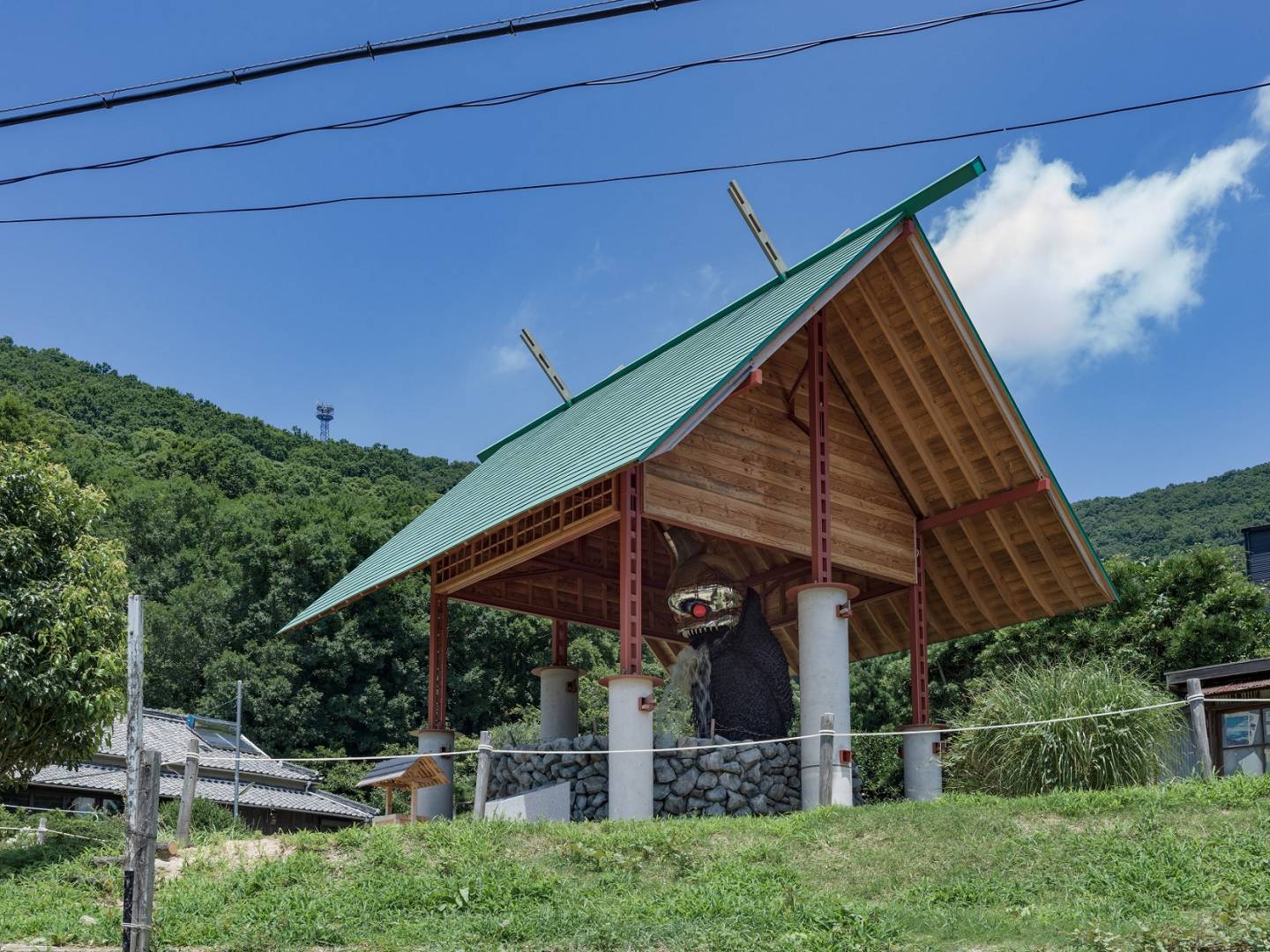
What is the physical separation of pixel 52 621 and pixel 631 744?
6.72 m

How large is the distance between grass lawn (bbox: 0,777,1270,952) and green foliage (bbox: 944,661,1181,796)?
1194 mm

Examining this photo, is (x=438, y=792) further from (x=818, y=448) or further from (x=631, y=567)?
(x=818, y=448)

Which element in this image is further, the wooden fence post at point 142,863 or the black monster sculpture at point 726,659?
the black monster sculpture at point 726,659

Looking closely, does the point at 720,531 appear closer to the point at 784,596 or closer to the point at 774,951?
the point at 784,596

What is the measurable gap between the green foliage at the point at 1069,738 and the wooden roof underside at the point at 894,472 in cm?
370

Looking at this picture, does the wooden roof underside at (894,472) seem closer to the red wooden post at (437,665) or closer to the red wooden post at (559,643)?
the red wooden post at (437,665)

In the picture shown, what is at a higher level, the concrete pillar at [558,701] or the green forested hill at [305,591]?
the green forested hill at [305,591]

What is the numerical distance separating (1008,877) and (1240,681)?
418 inches

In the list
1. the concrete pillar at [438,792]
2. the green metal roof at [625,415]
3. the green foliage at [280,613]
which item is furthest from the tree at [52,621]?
the green foliage at [280,613]

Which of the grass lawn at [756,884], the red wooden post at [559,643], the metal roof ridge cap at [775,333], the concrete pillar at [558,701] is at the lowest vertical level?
the grass lawn at [756,884]

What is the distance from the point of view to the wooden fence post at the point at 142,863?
411 inches

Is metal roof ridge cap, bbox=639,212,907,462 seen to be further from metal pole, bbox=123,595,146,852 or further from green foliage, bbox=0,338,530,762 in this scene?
green foliage, bbox=0,338,530,762

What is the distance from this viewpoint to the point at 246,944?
10.4 m

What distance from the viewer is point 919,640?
1873 centimetres
